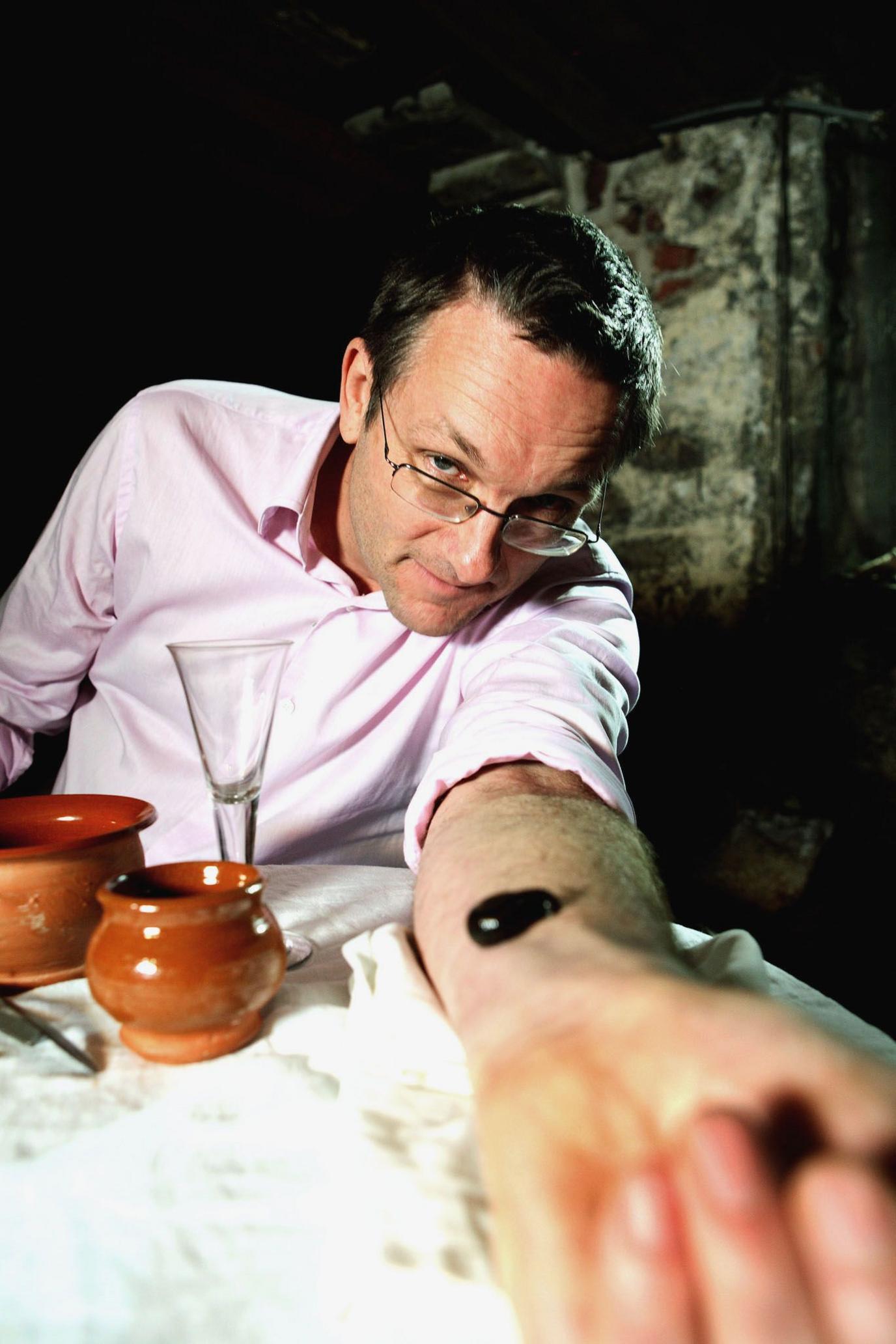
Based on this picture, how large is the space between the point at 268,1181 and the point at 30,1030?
0.97 feet

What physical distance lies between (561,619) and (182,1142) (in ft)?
3.39

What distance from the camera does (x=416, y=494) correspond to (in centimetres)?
137

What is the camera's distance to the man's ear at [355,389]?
158 cm

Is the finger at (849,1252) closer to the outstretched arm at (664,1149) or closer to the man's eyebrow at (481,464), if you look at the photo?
the outstretched arm at (664,1149)

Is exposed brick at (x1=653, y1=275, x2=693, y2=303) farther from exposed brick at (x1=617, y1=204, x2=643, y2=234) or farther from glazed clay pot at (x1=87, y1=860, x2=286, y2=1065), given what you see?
glazed clay pot at (x1=87, y1=860, x2=286, y2=1065)

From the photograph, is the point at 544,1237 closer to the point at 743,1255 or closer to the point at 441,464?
the point at 743,1255

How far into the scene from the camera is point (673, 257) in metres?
2.88

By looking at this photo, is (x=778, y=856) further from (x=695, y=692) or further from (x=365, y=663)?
(x=365, y=663)

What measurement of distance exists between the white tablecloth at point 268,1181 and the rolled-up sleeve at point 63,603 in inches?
41.1

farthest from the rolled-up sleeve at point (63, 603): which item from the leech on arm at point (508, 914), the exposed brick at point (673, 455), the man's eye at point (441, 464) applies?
the exposed brick at point (673, 455)

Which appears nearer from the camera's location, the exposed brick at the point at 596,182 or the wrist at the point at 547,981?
the wrist at the point at 547,981

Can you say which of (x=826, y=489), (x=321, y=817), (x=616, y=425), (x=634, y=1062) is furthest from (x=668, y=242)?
(x=634, y=1062)

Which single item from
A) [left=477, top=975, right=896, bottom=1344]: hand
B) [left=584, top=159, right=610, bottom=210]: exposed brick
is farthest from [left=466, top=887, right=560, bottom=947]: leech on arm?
[left=584, top=159, right=610, bottom=210]: exposed brick

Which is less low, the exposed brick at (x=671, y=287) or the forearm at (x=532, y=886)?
the exposed brick at (x=671, y=287)
